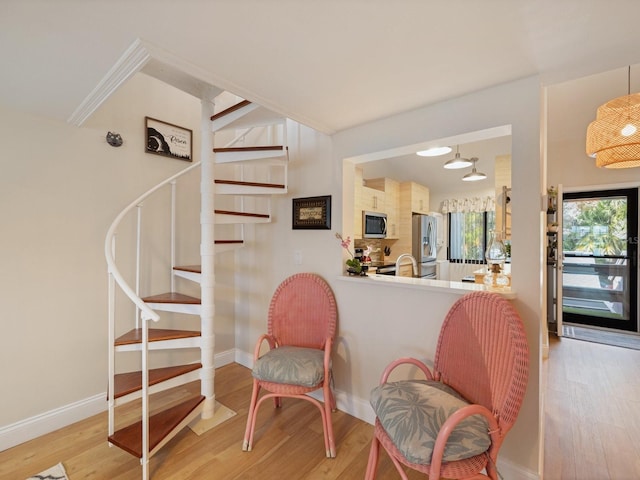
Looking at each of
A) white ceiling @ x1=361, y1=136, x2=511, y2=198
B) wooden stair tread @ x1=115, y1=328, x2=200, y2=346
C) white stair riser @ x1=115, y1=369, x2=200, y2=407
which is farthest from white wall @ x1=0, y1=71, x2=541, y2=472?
white ceiling @ x1=361, y1=136, x2=511, y2=198

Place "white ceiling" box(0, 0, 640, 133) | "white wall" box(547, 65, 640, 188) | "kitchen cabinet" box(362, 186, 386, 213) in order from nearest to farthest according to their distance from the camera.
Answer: "white ceiling" box(0, 0, 640, 133), "white wall" box(547, 65, 640, 188), "kitchen cabinet" box(362, 186, 386, 213)

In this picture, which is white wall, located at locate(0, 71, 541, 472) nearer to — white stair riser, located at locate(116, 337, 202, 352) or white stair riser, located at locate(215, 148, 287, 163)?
white stair riser, located at locate(215, 148, 287, 163)

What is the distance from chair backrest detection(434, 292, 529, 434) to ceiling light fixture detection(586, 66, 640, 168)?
5.18ft

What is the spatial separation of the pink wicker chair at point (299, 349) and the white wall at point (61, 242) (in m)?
1.30

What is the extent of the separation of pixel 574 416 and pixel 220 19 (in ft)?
11.4

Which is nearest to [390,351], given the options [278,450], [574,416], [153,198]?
[278,450]

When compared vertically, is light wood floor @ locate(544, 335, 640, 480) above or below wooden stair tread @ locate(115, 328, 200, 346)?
below

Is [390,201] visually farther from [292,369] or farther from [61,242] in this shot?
[61,242]

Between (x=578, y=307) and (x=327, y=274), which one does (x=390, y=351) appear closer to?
(x=327, y=274)

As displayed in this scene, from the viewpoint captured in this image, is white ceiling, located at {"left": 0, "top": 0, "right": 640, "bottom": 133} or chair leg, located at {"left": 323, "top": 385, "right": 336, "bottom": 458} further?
chair leg, located at {"left": 323, "top": 385, "right": 336, "bottom": 458}

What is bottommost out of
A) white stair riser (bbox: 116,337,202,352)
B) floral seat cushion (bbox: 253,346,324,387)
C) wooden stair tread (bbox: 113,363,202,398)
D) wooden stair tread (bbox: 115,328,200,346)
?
wooden stair tread (bbox: 113,363,202,398)

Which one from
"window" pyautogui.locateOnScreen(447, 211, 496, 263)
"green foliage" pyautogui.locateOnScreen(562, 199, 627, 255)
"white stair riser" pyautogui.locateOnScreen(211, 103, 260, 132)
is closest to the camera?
"white stair riser" pyautogui.locateOnScreen(211, 103, 260, 132)

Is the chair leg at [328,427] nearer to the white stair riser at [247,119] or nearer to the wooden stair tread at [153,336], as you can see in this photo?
the wooden stair tread at [153,336]

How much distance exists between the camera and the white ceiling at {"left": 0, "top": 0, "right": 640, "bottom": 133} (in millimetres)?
1080
